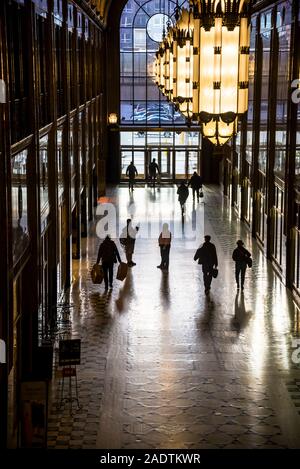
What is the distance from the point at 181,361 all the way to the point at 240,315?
3.43m

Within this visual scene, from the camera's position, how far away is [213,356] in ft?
51.8

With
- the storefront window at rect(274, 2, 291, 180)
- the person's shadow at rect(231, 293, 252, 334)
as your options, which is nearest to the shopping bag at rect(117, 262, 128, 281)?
the person's shadow at rect(231, 293, 252, 334)

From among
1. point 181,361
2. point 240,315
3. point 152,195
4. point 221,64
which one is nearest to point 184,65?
point 221,64

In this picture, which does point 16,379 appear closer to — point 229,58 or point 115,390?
point 115,390

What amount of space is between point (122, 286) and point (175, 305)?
89.7 inches

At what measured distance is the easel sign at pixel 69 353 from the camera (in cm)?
1299

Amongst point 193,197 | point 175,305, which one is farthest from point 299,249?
point 193,197

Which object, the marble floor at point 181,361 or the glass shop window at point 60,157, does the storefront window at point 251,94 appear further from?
the glass shop window at point 60,157

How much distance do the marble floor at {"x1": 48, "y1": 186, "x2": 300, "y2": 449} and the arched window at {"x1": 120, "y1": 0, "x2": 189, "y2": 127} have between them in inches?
709

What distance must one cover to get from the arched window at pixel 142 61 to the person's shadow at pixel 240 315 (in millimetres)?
22798

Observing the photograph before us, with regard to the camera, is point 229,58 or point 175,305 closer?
point 229,58

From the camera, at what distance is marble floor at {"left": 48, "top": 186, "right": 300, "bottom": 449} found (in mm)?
12250

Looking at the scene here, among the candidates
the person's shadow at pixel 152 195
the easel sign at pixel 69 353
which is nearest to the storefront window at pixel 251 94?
the person's shadow at pixel 152 195
